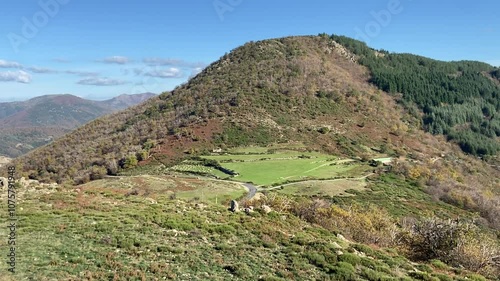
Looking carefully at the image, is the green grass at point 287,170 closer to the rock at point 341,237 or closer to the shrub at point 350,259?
the rock at point 341,237

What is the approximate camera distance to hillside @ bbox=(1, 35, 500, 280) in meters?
22.5

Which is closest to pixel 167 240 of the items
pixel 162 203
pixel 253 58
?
pixel 162 203

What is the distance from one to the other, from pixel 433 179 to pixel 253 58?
365ft

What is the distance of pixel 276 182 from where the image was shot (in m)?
A: 79.1

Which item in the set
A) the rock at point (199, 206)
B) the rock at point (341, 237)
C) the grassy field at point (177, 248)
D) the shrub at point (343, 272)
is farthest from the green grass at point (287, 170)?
the shrub at point (343, 272)

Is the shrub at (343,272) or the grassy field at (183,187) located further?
the grassy field at (183,187)

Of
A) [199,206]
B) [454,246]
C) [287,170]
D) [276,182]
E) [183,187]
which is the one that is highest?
[199,206]

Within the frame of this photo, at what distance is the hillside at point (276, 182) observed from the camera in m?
22.5

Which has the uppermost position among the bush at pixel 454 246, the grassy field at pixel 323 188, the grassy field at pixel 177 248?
the grassy field at pixel 177 248

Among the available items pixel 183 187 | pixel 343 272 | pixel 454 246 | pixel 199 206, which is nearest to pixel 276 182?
pixel 183 187

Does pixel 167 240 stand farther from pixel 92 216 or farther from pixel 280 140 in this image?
pixel 280 140

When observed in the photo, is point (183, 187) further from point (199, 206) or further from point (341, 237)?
point (341, 237)

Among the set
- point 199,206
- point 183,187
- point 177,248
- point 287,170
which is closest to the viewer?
point 177,248

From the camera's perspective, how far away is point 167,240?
2336cm
